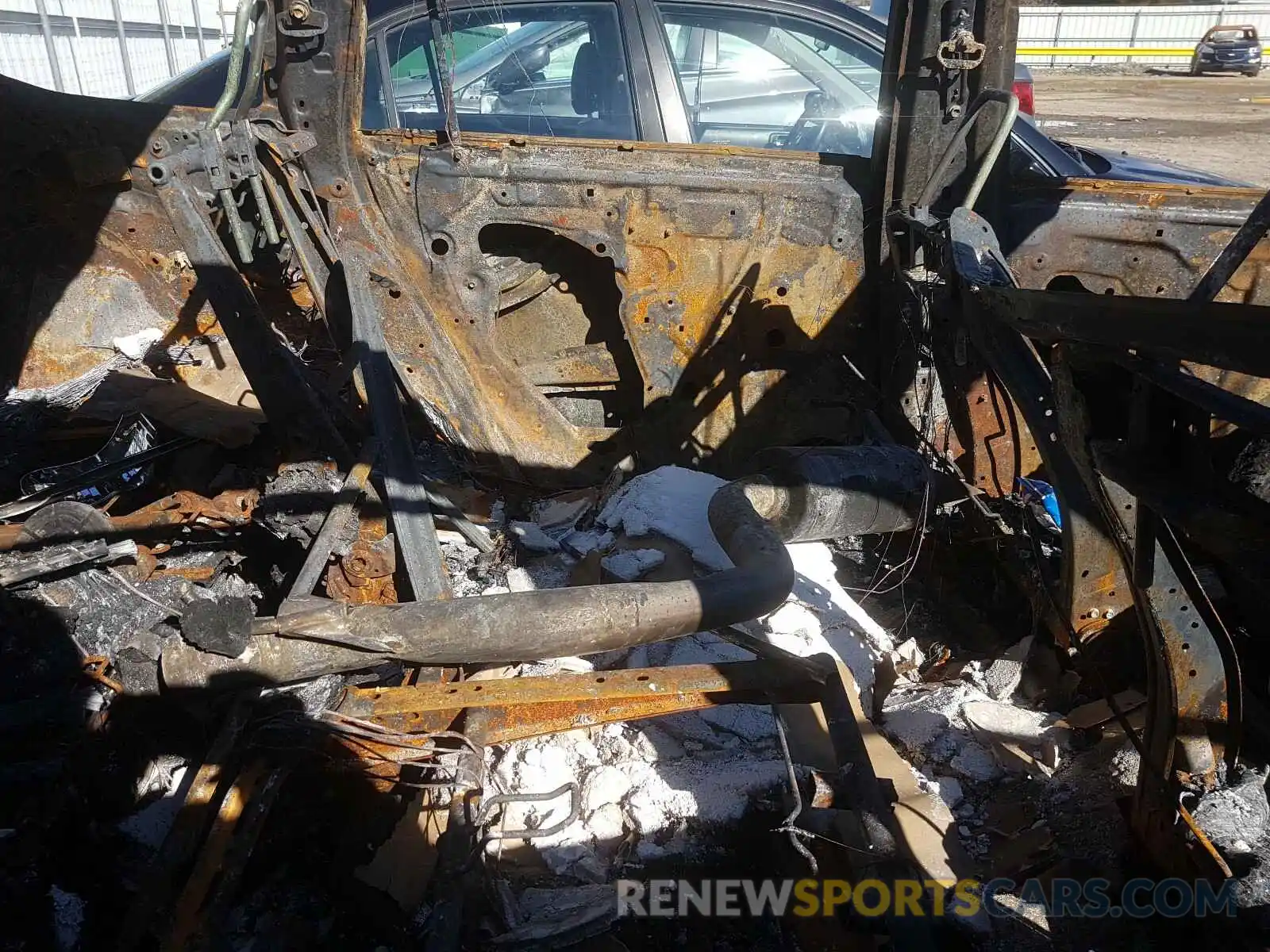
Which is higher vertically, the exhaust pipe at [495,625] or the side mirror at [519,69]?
the side mirror at [519,69]

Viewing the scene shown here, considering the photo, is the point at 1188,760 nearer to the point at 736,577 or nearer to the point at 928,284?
the point at 736,577

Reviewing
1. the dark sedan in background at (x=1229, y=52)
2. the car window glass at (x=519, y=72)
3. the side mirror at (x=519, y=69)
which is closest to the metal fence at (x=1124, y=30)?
the dark sedan in background at (x=1229, y=52)

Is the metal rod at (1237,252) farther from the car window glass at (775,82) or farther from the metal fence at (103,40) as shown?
the metal fence at (103,40)

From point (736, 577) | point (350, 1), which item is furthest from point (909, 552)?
point (350, 1)

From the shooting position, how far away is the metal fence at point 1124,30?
2225cm

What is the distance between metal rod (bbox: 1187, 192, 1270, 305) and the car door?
1.72 metres

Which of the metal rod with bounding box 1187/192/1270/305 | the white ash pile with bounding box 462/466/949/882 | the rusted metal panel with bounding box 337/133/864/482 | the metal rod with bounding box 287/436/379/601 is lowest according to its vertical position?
the white ash pile with bounding box 462/466/949/882

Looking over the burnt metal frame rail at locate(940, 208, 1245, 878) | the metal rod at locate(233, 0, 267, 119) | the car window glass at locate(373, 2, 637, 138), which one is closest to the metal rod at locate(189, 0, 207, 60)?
the car window glass at locate(373, 2, 637, 138)

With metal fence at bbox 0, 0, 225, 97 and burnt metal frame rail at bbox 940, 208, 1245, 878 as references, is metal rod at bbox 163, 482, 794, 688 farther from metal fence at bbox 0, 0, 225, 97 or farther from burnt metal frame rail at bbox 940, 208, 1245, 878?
metal fence at bbox 0, 0, 225, 97

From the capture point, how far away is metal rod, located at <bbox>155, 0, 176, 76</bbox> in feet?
47.0

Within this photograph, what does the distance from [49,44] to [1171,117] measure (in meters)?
17.8

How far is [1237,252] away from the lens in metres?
1.90

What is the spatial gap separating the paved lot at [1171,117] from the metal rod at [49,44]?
1341cm

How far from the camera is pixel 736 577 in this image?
2344mm
